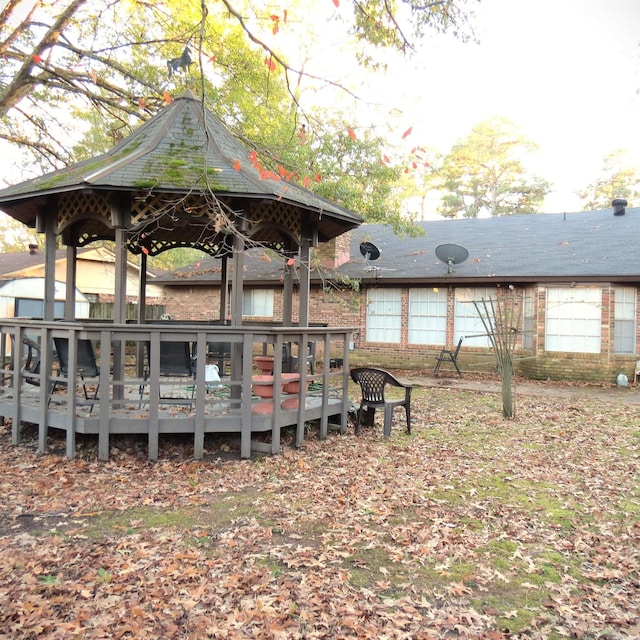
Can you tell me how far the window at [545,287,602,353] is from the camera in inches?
516

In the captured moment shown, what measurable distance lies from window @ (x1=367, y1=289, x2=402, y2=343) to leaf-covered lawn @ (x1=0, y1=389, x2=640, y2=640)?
891 centimetres

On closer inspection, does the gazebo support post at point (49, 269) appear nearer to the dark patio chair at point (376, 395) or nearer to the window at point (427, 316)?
the dark patio chair at point (376, 395)

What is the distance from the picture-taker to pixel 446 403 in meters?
10.2

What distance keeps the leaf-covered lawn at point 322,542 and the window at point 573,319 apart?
7.12m

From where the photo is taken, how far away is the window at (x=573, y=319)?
13.1m

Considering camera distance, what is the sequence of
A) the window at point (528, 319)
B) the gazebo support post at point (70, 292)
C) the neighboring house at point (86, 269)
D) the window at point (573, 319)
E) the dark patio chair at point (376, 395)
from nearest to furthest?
1. the dark patio chair at point (376, 395)
2. the gazebo support post at point (70, 292)
3. the window at point (573, 319)
4. the window at point (528, 319)
5. the neighboring house at point (86, 269)

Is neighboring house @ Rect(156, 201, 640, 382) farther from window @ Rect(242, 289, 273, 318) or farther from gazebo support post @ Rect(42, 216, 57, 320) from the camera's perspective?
gazebo support post @ Rect(42, 216, 57, 320)

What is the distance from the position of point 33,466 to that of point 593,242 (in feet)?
48.6

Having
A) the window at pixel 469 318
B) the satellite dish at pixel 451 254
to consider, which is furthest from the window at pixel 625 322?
the satellite dish at pixel 451 254

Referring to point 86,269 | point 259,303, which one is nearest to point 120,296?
point 259,303

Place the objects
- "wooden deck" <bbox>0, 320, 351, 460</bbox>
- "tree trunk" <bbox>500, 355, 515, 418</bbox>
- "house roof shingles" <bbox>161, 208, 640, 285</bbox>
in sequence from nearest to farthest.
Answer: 1. "wooden deck" <bbox>0, 320, 351, 460</bbox>
2. "tree trunk" <bbox>500, 355, 515, 418</bbox>
3. "house roof shingles" <bbox>161, 208, 640, 285</bbox>

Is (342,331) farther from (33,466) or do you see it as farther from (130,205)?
(33,466)

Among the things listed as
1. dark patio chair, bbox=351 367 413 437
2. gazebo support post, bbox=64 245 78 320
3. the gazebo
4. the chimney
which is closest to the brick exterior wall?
the chimney

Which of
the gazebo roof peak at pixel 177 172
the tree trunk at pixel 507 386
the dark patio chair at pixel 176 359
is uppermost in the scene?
the gazebo roof peak at pixel 177 172
